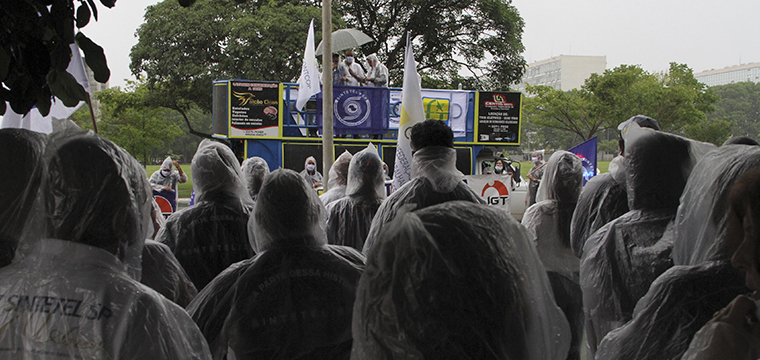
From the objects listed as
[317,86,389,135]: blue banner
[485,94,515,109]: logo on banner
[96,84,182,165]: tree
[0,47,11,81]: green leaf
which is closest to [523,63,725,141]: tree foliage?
[485,94,515,109]: logo on banner

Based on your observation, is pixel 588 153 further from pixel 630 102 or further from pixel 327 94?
pixel 630 102

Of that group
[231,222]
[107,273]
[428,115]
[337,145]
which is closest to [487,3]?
[428,115]

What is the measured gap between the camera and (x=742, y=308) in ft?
3.82

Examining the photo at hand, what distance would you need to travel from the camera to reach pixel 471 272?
44.1 inches

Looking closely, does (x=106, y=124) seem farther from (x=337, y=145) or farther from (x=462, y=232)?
(x=462, y=232)

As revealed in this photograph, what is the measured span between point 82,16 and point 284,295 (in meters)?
0.99

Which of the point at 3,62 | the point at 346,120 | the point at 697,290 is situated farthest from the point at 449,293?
the point at 346,120

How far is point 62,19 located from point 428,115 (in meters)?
9.55

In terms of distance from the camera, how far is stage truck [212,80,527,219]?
995 cm

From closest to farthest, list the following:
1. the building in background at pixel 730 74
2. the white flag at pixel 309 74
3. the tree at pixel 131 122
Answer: the white flag at pixel 309 74, the tree at pixel 131 122, the building in background at pixel 730 74

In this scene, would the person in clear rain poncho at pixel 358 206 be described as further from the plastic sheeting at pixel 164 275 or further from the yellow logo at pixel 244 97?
the yellow logo at pixel 244 97

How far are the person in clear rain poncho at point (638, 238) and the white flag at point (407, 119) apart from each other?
233cm

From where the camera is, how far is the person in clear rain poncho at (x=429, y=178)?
9.75 ft

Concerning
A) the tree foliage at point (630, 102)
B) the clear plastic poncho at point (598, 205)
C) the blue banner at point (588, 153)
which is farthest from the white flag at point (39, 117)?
the tree foliage at point (630, 102)
